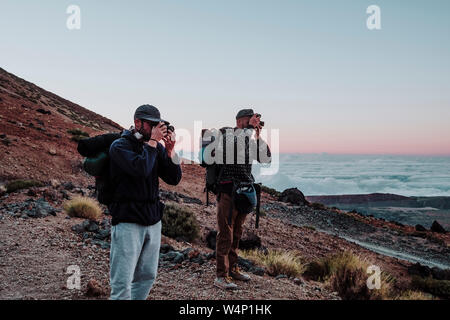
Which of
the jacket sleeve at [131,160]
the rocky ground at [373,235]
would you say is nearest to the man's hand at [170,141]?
the jacket sleeve at [131,160]

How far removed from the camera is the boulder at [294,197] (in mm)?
23141

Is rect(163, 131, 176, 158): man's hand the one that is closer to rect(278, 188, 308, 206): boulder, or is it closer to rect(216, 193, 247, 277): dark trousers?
rect(216, 193, 247, 277): dark trousers

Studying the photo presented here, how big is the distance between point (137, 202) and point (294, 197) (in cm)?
2166

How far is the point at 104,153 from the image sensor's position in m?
2.60

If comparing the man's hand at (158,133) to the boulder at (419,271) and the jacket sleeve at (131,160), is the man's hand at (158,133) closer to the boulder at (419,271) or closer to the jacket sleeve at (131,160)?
the jacket sleeve at (131,160)

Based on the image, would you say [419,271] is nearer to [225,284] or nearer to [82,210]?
[225,284]

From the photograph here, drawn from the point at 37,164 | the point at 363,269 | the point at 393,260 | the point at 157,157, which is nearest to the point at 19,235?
the point at 157,157

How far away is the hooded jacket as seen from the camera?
2.49m

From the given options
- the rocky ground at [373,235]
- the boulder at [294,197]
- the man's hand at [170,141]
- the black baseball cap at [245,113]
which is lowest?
the rocky ground at [373,235]

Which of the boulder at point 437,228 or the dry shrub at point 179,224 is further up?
the dry shrub at point 179,224

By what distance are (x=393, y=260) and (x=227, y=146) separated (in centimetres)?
1160

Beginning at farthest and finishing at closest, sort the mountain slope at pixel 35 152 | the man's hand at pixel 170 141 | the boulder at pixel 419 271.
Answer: the mountain slope at pixel 35 152, the boulder at pixel 419 271, the man's hand at pixel 170 141

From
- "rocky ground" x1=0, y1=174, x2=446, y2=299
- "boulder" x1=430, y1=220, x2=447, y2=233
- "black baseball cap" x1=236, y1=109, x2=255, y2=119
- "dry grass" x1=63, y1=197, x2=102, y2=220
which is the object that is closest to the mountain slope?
"rocky ground" x1=0, y1=174, x2=446, y2=299
